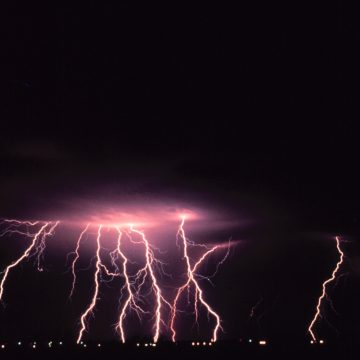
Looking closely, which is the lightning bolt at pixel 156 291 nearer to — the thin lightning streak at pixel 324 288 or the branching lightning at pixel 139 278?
the branching lightning at pixel 139 278

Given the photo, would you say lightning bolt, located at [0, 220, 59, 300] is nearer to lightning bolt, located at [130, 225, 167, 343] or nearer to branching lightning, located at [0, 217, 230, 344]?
branching lightning, located at [0, 217, 230, 344]

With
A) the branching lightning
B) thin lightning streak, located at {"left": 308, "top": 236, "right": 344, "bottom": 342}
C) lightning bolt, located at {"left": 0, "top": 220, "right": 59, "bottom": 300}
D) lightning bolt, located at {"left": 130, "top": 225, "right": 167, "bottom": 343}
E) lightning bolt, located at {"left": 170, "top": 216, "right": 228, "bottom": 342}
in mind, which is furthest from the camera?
thin lightning streak, located at {"left": 308, "top": 236, "right": 344, "bottom": 342}

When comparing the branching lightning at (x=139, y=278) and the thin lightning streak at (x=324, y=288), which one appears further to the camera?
the thin lightning streak at (x=324, y=288)

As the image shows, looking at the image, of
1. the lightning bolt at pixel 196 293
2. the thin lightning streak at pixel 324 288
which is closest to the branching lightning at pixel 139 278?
the lightning bolt at pixel 196 293

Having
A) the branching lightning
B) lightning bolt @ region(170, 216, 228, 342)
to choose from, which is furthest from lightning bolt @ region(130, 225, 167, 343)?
lightning bolt @ region(170, 216, 228, 342)

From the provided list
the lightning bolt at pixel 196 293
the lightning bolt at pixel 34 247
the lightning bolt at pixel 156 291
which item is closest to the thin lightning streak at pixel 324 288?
the lightning bolt at pixel 196 293

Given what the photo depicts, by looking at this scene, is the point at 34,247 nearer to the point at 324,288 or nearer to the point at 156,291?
the point at 156,291

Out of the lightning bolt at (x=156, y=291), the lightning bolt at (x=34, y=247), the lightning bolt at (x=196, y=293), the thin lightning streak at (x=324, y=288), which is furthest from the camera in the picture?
the thin lightning streak at (x=324, y=288)

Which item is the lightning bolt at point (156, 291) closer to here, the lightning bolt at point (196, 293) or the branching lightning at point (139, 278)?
the branching lightning at point (139, 278)

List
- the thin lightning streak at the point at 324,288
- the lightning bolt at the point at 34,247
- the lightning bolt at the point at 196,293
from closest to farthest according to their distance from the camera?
the lightning bolt at the point at 34,247, the lightning bolt at the point at 196,293, the thin lightning streak at the point at 324,288

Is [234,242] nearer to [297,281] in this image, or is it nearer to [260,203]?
[297,281]

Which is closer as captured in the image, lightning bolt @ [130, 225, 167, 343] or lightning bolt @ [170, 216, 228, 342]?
lightning bolt @ [130, 225, 167, 343]

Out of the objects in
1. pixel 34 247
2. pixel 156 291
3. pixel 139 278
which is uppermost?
pixel 34 247

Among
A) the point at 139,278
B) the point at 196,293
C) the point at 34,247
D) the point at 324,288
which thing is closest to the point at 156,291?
the point at 139,278
